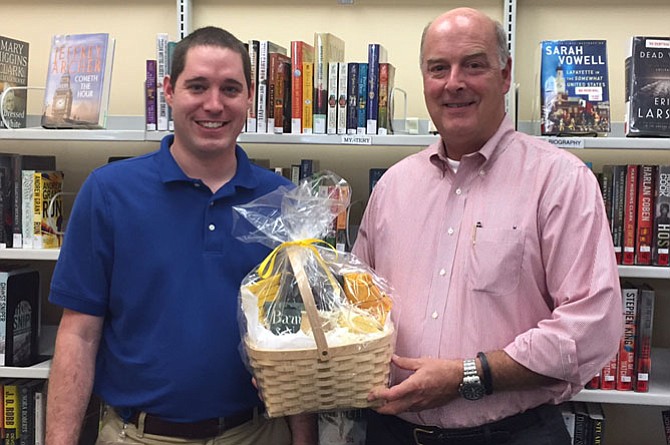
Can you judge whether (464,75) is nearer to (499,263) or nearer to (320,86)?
(499,263)

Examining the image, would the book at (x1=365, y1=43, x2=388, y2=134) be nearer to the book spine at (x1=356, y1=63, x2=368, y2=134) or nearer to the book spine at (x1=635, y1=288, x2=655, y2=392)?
the book spine at (x1=356, y1=63, x2=368, y2=134)

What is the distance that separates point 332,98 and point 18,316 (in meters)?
1.36

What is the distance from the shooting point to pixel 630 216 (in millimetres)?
2117

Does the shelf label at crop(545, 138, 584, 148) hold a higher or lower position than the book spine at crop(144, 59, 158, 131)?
lower

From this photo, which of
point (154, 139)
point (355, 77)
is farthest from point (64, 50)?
point (355, 77)

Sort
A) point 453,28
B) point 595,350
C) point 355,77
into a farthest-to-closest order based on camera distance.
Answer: point 355,77, point 453,28, point 595,350

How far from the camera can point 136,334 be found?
155cm

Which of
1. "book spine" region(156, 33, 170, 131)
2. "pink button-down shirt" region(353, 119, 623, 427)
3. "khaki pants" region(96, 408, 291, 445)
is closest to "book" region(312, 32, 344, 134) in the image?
"book spine" region(156, 33, 170, 131)

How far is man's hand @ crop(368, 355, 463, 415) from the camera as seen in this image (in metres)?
1.37

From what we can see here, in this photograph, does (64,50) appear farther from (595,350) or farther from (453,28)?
(595,350)

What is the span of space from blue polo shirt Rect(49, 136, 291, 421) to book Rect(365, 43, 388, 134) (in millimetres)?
704

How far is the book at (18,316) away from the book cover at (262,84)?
1035mm

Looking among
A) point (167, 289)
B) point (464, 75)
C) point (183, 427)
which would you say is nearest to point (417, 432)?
point (183, 427)

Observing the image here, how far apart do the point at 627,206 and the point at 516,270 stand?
856 millimetres
